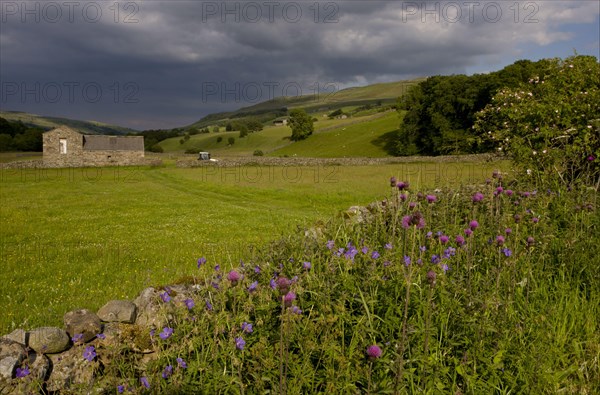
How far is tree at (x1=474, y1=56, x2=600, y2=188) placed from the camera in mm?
10852

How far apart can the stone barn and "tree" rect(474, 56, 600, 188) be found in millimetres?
65156

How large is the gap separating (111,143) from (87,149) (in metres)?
4.25

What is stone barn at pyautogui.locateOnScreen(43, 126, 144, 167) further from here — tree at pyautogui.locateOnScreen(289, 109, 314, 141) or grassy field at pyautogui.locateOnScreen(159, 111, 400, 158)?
tree at pyautogui.locateOnScreen(289, 109, 314, 141)

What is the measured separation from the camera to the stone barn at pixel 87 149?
63969 mm

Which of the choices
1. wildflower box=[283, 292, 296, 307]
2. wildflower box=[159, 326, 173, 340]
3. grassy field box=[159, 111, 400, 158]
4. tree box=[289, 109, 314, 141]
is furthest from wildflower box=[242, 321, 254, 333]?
tree box=[289, 109, 314, 141]

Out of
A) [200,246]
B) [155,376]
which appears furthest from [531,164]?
[155,376]

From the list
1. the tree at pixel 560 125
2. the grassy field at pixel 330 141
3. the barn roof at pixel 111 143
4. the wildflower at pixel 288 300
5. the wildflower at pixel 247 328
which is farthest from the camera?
the grassy field at pixel 330 141

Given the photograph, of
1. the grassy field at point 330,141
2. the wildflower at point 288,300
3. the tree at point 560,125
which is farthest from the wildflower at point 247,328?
the grassy field at point 330,141

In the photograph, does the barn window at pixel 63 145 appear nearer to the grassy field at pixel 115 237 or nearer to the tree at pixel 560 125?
the grassy field at pixel 115 237

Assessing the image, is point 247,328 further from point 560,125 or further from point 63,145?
point 63,145

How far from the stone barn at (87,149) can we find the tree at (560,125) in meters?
65.2

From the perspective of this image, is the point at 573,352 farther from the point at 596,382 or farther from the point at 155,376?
the point at 155,376

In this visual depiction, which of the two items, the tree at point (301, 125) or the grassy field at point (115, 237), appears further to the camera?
the tree at point (301, 125)

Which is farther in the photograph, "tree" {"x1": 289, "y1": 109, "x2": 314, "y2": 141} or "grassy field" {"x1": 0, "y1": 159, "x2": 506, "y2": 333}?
"tree" {"x1": 289, "y1": 109, "x2": 314, "y2": 141}
